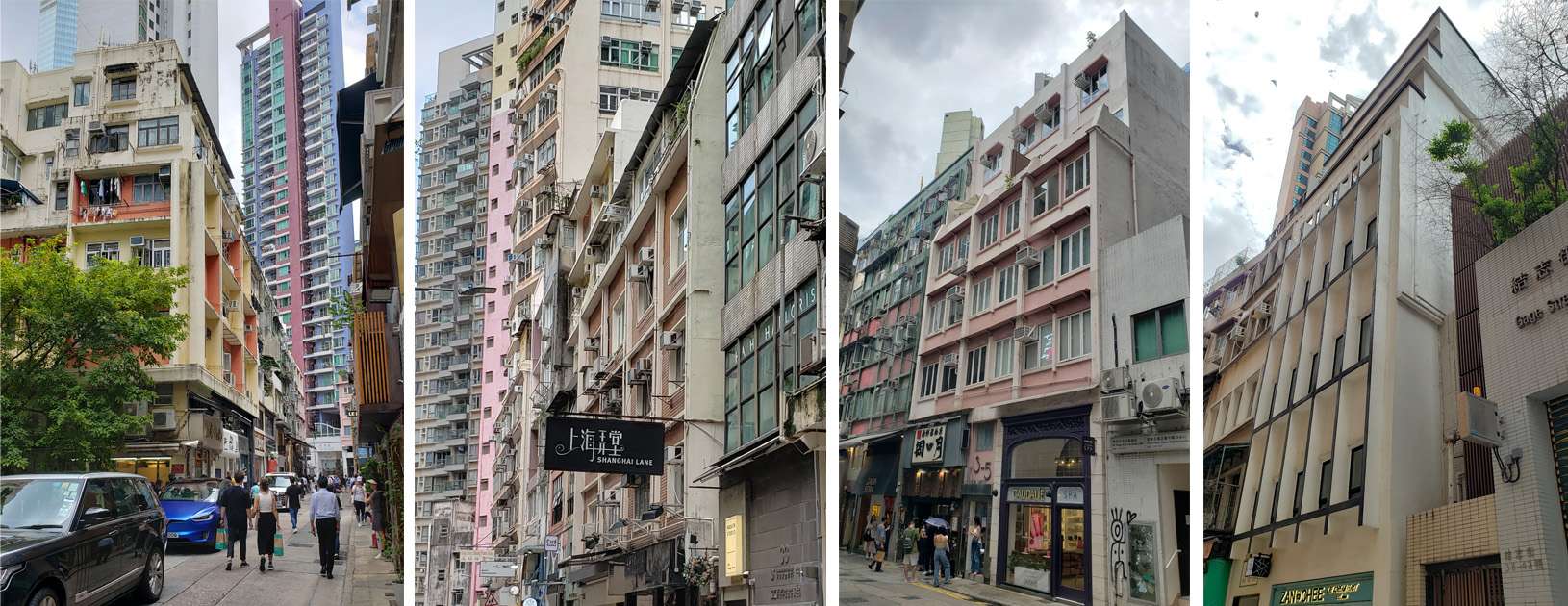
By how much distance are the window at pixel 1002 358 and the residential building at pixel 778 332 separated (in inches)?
19.8

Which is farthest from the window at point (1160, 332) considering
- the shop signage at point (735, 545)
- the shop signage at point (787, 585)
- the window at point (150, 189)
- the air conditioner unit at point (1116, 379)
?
the window at point (150, 189)

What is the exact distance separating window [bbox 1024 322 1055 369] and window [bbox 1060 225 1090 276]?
0.55 ft

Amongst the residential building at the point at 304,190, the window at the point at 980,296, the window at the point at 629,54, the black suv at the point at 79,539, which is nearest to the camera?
the black suv at the point at 79,539

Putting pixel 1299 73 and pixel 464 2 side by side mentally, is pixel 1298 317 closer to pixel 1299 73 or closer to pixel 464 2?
pixel 1299 73

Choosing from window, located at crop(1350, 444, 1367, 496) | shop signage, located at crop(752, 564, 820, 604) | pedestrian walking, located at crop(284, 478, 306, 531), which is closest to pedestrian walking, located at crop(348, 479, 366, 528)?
pedestrian walking, located at crop(284, 478, 306, 531)

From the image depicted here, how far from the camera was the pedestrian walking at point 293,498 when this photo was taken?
357cm

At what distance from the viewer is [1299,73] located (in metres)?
3.64

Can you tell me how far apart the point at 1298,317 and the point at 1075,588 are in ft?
3.53

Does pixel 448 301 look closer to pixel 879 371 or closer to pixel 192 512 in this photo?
pixel 192 512

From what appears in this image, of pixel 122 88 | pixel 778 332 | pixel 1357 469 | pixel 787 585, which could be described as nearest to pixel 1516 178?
pixel 1357 469

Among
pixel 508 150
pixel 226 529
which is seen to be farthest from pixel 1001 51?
pixel 226 529

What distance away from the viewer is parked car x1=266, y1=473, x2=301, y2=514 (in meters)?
3.51

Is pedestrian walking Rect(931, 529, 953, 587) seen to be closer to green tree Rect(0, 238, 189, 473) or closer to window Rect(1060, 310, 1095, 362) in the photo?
window Rect(1060, 310, 1095, 362)

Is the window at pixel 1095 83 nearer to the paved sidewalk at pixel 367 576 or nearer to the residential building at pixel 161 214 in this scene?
the residential building at pixel 161 214
